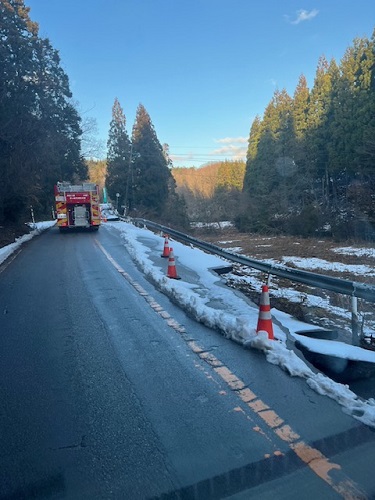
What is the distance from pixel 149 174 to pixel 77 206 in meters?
23.2

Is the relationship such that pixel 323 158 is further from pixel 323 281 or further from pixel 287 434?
pixel 287 434

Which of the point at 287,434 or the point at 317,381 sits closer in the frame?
the point at 287,434

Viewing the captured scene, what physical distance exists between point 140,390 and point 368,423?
82.4 inches

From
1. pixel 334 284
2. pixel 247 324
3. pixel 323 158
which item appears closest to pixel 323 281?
pixel 334 284

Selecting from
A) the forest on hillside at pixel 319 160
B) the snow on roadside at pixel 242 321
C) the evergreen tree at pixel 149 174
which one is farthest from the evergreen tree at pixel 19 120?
the evergreen tree at pixel 149 174

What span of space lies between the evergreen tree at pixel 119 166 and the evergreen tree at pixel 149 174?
99 cm

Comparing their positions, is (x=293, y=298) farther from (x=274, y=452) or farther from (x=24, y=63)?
(x=24, y=63)

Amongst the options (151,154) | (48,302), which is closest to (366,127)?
(151,154)

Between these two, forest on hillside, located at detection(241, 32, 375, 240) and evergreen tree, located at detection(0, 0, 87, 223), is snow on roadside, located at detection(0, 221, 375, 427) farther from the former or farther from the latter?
forest on hillside, located at detection(241, 32, 375, 240)

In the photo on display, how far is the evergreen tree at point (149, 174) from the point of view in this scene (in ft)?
151

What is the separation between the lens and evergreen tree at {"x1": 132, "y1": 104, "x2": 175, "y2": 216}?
151 feet

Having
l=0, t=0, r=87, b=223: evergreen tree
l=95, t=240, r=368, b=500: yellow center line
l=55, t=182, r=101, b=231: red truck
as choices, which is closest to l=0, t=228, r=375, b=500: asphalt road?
l=95, t=240, r=368, b=500: yellow center line

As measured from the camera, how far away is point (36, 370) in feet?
15.1

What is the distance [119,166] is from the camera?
157 ft
